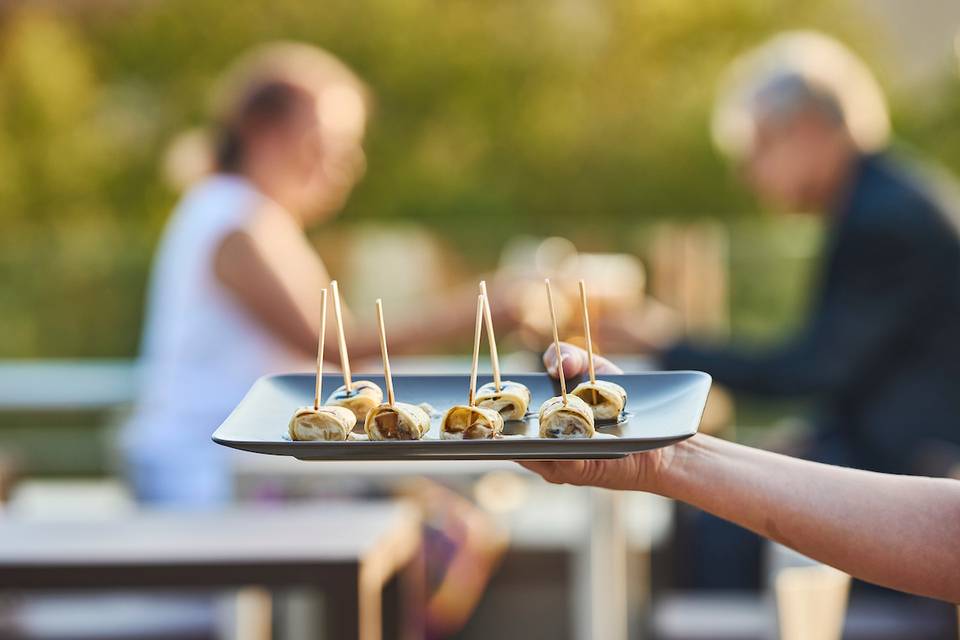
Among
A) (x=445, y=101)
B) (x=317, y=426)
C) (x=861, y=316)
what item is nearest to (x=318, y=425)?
(x=317, y=426)

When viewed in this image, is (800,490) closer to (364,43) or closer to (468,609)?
(468,609)

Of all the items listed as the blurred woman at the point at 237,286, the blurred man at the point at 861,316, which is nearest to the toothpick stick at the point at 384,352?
the blurred woman at the point at 237,286

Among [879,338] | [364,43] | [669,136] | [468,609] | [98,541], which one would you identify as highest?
[364,43]

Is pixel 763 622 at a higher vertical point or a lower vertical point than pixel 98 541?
lower

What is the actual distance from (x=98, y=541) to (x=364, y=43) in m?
10.0

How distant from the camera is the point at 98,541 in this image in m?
1.94

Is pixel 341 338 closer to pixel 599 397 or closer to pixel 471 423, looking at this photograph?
pixel 471 423

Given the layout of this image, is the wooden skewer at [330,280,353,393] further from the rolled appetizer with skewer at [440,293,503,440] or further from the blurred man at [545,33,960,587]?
the blurred man at [545,33,960,587]

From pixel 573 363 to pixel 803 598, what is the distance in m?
0.91

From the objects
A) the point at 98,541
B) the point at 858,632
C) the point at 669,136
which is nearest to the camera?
the point at 98,541

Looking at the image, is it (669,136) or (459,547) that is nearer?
(459,547)

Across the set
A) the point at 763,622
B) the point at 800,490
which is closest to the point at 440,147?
the point at 763,622

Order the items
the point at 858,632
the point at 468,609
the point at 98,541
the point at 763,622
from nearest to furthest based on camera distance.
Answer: the point at 98,541, the point at 858,632, the point at 763,622, the point at 468,609

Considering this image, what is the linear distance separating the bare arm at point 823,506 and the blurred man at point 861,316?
1483mm
